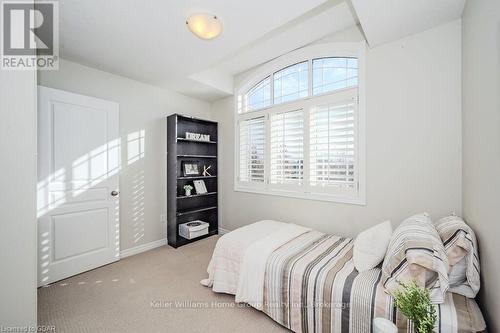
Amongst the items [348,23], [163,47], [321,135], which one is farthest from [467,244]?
[163,47]

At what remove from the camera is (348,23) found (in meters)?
2.35

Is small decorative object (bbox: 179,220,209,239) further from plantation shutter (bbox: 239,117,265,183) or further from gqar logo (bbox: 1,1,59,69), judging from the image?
gqar logo (bbox: 1,1,59,69)

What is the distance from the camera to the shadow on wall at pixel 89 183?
2264 millimetres

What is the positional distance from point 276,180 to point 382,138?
1426mm

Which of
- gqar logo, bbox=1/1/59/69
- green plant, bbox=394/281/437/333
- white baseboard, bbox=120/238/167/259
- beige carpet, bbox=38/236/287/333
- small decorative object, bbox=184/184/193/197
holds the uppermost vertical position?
gqar logo, bbox=1/1/59/69

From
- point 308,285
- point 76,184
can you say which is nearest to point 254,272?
point 308,285

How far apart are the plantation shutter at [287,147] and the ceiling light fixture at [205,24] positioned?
147 cm

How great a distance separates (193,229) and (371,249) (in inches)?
101

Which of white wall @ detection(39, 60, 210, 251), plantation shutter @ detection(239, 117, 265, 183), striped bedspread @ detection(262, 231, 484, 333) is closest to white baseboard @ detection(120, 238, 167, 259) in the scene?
white wall @ detection(39, 60, 210, 251)

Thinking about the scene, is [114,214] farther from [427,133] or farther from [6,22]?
[427,133]

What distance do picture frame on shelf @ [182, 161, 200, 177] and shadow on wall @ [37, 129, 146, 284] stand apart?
0.65m

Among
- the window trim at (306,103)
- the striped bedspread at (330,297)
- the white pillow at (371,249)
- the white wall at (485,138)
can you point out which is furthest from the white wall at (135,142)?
the white wall at (485,138)

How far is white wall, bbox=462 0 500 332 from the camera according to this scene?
1096 millimetres

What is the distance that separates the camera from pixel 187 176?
3516 millimetres
